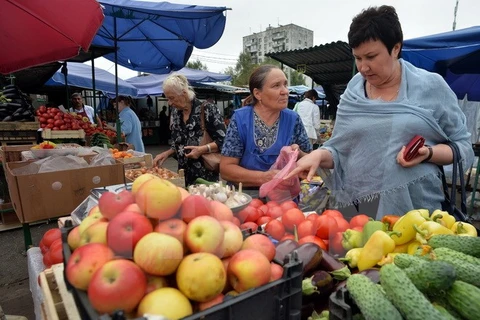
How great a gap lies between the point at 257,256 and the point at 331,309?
284 millimetres

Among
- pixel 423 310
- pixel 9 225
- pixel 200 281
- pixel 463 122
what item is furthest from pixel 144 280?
pixel 9 225

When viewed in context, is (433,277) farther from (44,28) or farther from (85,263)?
(44,28)

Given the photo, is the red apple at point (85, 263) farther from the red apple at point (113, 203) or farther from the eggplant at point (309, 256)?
the eggplant at point (309, 256)

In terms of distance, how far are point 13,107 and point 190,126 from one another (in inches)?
141

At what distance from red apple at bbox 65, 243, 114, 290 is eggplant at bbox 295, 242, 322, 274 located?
0.69 meters

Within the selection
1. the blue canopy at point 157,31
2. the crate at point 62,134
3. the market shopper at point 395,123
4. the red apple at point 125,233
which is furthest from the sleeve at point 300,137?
the crate at point 62,134

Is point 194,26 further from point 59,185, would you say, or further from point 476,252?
point 476,252

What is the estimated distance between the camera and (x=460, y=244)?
1143 millimetres

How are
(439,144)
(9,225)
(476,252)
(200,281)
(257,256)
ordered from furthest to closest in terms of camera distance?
1. (9,225)
2. (439,144)
3. (476,252)
4. (257,256)
5. (200,281)

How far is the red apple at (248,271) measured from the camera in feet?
3.00

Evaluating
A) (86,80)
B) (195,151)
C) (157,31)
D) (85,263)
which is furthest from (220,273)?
(86,80)

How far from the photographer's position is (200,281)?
840mm

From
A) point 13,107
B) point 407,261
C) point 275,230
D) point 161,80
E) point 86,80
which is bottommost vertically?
point 275,230

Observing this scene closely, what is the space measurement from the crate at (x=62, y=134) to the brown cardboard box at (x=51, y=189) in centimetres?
183
